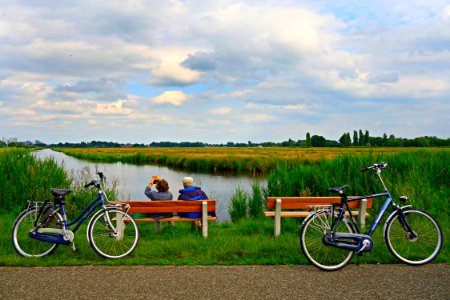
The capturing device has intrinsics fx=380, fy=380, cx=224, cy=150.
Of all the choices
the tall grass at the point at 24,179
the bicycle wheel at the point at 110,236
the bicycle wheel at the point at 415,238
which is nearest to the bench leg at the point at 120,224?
the bicycle wheel at the point at 110,236

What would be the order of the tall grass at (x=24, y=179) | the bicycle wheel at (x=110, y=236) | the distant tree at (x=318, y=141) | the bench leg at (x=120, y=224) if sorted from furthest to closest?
the distant tree at (x=318, y=141), the tall grass at (x=24, y=179), the bench leg at (x=120, y=224), the bicycle wheel at (x=110, y=236)

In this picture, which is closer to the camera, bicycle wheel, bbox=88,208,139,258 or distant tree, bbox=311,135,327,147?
bicycle wheel, bbox=88,208,139,258

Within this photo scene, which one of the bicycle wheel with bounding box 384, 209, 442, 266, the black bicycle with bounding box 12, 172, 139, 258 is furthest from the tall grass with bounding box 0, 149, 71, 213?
the bicycle wheel with bounding box 384, 209, 442, 266

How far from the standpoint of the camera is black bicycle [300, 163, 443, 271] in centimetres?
518

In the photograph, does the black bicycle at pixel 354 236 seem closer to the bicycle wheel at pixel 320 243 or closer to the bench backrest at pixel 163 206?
the bicycle wheel at pixel 320 243

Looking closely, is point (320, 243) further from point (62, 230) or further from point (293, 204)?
point (62, 230)

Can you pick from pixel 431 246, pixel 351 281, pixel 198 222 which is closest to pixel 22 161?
pixel 198 222

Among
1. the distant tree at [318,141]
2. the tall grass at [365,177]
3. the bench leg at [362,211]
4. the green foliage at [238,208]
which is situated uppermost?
the distant tree at [318,141]

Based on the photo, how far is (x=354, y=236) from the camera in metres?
5.19

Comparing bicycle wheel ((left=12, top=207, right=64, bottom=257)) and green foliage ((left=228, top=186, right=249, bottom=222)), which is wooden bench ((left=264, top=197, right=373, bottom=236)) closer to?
green foliage ((left=228, top=186, right=249, bottom=222))

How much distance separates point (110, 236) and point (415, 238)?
4.47m

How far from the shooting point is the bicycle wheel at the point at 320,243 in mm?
5094

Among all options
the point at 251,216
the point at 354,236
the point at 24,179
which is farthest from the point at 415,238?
the point at 24,179

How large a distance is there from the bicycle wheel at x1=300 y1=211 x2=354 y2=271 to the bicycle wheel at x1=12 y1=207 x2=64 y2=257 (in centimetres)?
356
